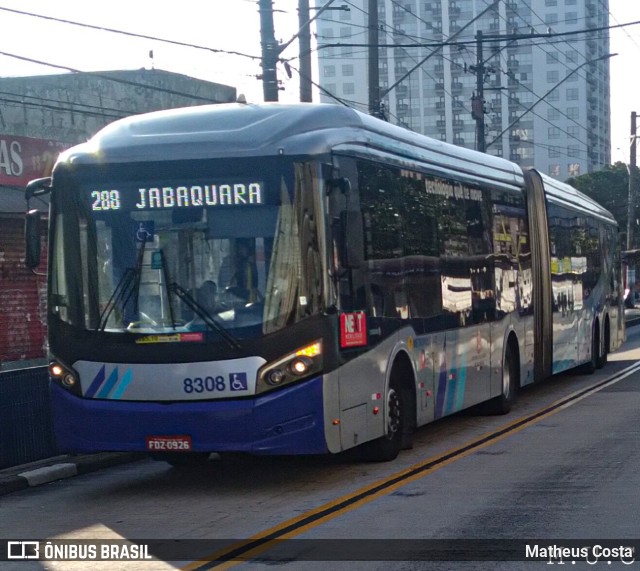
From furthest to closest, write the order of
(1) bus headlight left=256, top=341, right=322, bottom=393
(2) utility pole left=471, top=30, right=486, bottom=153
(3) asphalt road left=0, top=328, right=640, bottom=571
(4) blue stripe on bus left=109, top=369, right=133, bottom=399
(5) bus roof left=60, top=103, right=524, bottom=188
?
(2) utility pole left=471, top=30, right=486, bottom=153, (5) bus roof left=60, top=103, right=524, bottom=188, (4) blue stripe on bus left=109, top=369, right=133, bottom=399, (1) bus headlight left=256, top=341, right=322, bottom=393, (3) asphalt road left=0, top=328, right=640, bottom=571

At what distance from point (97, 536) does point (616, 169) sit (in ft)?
244

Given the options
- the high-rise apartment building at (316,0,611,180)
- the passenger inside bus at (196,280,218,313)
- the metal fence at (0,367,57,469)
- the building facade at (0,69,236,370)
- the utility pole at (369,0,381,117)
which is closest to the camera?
the passenger inside bus at (196,280,218,313)

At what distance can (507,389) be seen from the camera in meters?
17.1

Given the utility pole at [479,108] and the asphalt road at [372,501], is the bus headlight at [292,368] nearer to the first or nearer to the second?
the asphalt road at [372,501]

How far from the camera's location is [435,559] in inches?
302

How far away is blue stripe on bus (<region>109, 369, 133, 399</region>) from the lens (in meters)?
10.6

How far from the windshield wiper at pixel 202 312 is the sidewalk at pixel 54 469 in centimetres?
263

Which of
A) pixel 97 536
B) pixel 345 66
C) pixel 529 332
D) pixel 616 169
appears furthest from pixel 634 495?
pixel 345 66

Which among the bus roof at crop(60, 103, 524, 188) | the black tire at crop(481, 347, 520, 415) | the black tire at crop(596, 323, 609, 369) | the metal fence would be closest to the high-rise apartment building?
the black tire at crop(596, 323, 609, 369)

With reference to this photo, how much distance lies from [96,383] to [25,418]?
2.47 metres

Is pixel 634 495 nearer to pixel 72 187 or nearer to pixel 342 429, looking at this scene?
pixel 342 429

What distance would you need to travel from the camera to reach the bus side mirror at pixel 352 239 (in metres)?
11.2

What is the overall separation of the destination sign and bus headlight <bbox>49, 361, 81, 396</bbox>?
Result: 147cm

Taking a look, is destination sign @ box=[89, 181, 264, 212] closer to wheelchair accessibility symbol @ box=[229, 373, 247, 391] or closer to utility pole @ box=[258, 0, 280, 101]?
wheelchair accessibility symbol @ box=[229, 373, 247, 391]
